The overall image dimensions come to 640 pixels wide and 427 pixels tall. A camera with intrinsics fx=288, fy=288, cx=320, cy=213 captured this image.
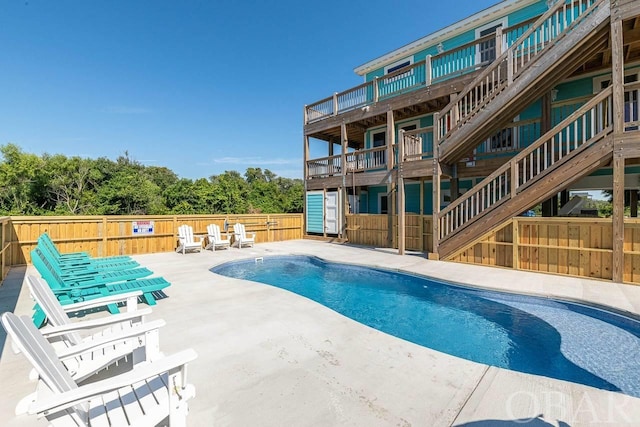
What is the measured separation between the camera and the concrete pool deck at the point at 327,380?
2156 millimetres

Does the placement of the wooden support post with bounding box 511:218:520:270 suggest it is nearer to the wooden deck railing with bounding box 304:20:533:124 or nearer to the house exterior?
the house exterior

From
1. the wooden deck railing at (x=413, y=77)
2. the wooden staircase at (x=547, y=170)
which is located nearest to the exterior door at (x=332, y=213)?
the wooden deck railing at (x=413, y=77)

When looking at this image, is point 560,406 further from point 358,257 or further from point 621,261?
point 358,257

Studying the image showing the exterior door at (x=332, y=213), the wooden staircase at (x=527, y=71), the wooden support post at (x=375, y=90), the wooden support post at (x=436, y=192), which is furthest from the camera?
the exterior door at (x=332, y=213)

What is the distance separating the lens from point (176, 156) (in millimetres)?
33281

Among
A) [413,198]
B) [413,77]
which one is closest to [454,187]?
[413,198]

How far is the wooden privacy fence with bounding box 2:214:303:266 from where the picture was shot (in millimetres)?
8258

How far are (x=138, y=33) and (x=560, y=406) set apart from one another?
1938 centimetres

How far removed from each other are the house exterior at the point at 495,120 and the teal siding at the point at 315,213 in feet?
0.23

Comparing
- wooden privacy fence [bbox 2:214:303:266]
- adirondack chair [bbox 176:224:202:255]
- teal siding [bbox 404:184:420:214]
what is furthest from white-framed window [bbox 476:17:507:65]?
adirondack chair [bbox 176:224:202:255]

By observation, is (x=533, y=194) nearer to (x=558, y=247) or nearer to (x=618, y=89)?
(x=558, y=247)

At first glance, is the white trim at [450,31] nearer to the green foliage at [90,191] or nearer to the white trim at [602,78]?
the white trim at [602,78]

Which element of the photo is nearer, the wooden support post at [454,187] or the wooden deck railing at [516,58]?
→ the wooden deck railing at [516,58]

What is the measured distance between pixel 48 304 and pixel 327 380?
109 inches
